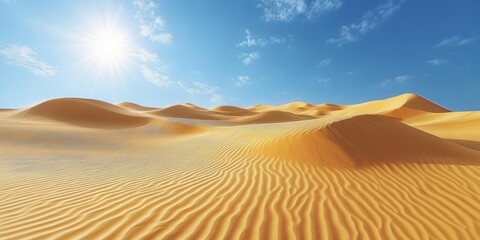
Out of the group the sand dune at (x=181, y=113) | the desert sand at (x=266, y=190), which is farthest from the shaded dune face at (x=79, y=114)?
the desert sand at (x=266, y=190)

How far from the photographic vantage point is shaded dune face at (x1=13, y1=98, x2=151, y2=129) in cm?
2036

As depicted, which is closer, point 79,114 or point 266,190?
point 266,190

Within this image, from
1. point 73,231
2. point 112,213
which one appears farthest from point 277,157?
point 73,231

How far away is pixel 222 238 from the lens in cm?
289

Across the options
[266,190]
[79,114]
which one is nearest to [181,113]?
[79,114]

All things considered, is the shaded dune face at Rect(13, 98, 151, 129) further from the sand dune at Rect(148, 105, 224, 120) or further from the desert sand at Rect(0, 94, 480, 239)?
the desert sand at Rect(0, 94, 480, 239)

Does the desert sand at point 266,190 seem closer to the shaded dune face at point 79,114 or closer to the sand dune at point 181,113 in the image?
the shaded dune face at point 79,114

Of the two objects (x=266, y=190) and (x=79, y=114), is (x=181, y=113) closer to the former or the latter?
(x=79, y=114)

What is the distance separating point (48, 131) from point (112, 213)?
44.7 feet

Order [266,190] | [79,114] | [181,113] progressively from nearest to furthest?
[266,190] < [79,114] < [181,113]

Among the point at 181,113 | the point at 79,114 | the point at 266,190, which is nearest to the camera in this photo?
the point at 266,190

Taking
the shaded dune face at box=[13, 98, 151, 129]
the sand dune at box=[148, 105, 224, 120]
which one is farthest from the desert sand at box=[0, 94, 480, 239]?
the sand dune at box=[148, 105, 224, 120]

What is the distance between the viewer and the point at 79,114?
71.8ft

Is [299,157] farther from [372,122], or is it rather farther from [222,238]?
[222,238]
